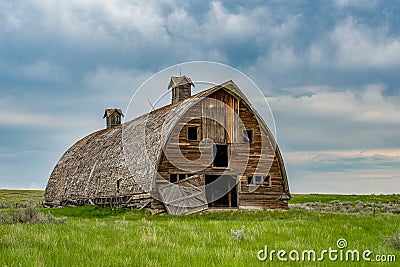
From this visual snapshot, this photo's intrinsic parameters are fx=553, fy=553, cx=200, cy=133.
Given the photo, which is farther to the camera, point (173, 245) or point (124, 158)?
point (124, 158)

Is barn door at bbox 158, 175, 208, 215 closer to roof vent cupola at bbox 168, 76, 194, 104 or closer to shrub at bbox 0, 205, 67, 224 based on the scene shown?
roof vent cupola at bbox 168, 76, 194, 104

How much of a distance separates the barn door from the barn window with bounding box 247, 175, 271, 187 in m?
4.07

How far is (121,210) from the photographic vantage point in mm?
34656

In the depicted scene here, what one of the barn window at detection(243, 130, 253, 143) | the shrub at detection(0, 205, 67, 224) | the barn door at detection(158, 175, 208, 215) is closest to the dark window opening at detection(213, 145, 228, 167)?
the barn window at detection(243, 130, 253, 143)

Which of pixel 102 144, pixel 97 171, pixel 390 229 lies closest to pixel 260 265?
pixel 390 229

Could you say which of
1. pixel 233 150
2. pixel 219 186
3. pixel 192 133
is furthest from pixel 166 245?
pixel 219 186

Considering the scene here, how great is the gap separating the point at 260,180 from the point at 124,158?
30.3 feet

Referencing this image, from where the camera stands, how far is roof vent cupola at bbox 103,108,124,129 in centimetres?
5731

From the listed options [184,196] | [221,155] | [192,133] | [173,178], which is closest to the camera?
[184,196]

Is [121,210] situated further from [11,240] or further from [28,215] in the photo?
[11,240]

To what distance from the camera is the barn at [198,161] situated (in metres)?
32.6

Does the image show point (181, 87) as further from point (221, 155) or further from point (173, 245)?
point (173, 245)

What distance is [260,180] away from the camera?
35.7m

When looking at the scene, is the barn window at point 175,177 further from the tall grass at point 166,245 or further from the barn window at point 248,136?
the tall grass at point 166,245
